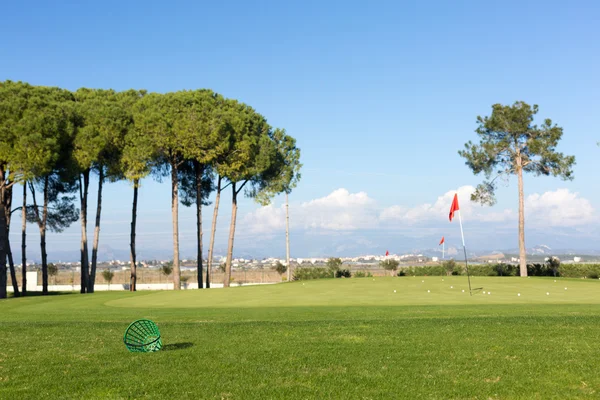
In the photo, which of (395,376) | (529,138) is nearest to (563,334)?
(395,376)

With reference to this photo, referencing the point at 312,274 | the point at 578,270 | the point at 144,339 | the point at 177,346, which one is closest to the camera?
the point at 144,339

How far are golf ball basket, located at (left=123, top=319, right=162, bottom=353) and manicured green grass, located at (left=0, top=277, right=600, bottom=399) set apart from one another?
0.25 meters

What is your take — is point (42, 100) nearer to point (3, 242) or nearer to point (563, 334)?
point (3, 242)

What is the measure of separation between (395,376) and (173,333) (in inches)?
273

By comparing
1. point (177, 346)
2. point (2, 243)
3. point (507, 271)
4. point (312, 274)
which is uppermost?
point (2, 243)

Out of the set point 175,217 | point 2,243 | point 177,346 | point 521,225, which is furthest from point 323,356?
point 521,225

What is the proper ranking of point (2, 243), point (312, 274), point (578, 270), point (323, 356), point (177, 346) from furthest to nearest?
point (312, 274) < point (578, 270) < point (2, 243) < point (177, 346) < point (323, 356)

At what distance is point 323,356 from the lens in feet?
36.1

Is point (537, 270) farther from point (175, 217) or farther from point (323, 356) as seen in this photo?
point (323, 356)

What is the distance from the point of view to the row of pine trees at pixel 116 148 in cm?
3569

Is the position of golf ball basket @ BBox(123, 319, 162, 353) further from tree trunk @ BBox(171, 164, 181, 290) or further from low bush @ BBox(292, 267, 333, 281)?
low bush @ BBox(292, 267, 333, 281)

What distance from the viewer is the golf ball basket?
38.5 feet

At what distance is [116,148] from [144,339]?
3246cm

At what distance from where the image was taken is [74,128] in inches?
1580
